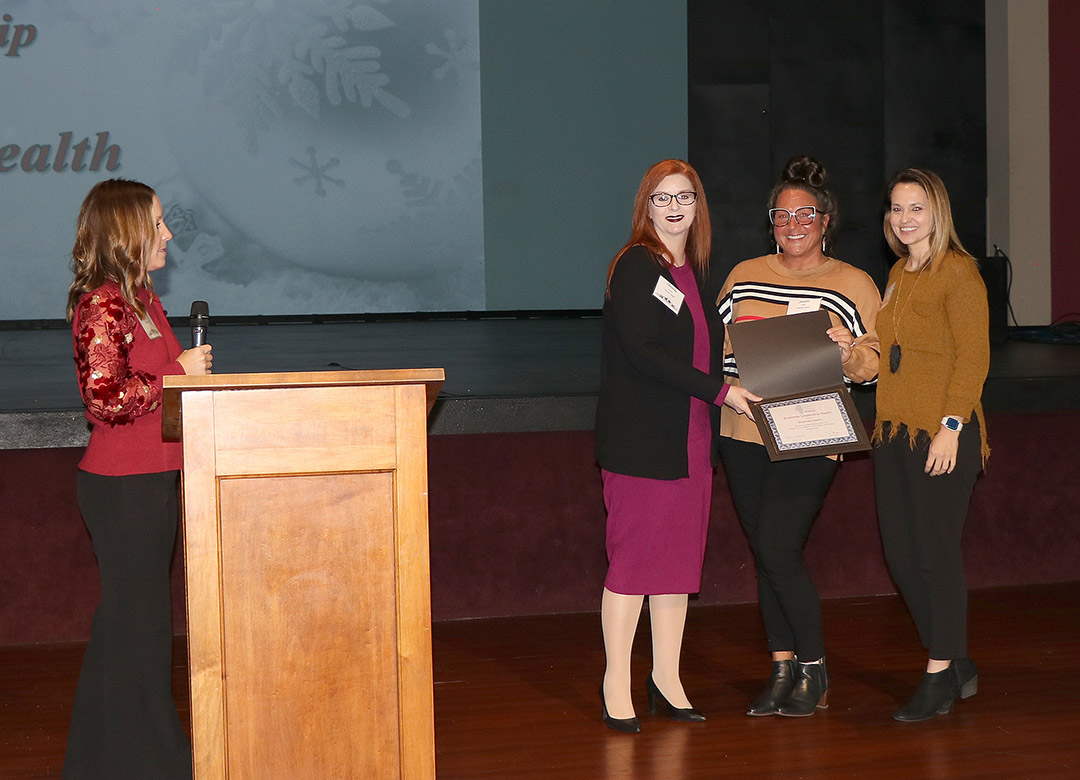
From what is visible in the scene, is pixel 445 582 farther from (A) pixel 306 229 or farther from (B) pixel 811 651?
(A) pixel 306 229

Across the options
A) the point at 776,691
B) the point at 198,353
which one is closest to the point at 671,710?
the point at 776,691

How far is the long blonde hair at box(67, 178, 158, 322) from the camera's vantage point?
83.4 inches

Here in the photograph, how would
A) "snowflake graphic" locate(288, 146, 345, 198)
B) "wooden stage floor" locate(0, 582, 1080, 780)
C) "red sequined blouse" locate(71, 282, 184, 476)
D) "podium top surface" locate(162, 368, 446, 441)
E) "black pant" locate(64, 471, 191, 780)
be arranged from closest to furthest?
1. "podium top surface" locate(162, 368, 446, 441)
2. "red sequined blouse" locate(71, 282, 184, 476)
3. "black pant" locate(64, 471, 191, 780)
4. "wooden stage floor" locate(0, 582, 1080, 780)
5. "snowflake graphic" locate(288, 146, 345, 198)

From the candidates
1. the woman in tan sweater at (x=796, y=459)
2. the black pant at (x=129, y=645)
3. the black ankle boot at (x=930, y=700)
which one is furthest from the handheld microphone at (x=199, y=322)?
the black ankle boot at (x=930, y=700)

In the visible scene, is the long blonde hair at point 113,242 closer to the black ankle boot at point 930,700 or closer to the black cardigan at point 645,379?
the black cardigan at point 645,379

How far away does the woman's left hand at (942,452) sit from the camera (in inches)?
102

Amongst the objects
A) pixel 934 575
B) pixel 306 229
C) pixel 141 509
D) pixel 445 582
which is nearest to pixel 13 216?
pixel 306 229

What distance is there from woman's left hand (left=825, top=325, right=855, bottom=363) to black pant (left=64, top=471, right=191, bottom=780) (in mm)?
1522

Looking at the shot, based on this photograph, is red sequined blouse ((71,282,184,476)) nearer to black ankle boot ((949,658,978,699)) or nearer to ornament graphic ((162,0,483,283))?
black ankle boot ((949,658,978,699))

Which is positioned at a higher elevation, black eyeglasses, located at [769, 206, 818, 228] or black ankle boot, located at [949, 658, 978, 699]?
black eyeglasses, located at [769, 206, 818, 228]

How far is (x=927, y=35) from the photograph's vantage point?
9.50m

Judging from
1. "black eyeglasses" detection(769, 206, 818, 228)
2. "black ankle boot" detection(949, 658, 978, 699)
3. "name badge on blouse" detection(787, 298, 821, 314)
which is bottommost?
"black ankle boot" detection(949, 658, 978, 699)

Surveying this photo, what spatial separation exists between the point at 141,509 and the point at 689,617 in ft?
6.94

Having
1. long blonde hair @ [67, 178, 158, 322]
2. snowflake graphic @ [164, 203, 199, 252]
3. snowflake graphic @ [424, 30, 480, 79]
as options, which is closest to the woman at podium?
long blonde hair @ [67, 178, 158, 322]
